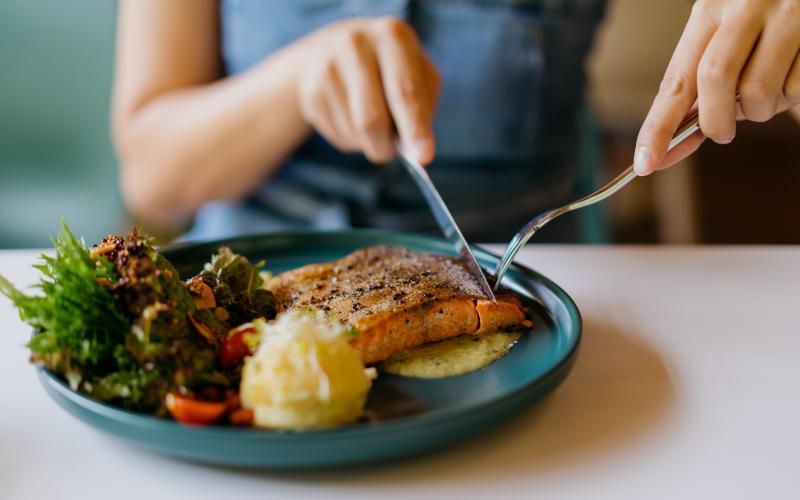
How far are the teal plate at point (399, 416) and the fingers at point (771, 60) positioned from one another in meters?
0.43

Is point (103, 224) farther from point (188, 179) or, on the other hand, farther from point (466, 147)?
point (466, 147)

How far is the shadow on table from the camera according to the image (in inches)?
36.4

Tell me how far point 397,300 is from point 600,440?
38 centimetres

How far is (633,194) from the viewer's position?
182 inches

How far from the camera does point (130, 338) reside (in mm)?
977

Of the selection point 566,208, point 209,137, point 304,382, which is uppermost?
point 209,137

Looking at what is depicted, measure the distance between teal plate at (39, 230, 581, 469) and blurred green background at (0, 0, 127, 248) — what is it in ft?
7.35

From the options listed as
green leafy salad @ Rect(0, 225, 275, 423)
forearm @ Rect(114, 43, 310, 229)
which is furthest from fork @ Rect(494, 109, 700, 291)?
forearm @ Rect(114, 43, 310, 229)

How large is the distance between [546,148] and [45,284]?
5.37 ft

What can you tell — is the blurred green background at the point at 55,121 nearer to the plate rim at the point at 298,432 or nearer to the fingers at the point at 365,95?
the fingers at the point at 365,95

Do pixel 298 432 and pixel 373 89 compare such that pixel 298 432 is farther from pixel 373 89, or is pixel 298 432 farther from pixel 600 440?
pixel 373 89

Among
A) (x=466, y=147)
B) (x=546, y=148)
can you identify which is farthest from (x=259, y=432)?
(x=546, y=148)

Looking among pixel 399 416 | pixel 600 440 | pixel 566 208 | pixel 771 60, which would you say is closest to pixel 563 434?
pixel 600 440

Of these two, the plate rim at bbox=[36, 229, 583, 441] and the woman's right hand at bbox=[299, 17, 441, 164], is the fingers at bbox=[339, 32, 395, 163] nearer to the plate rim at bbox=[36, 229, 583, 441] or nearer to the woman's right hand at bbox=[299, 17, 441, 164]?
the woman's right hand at bbox=[299, 17, 441, 164]
